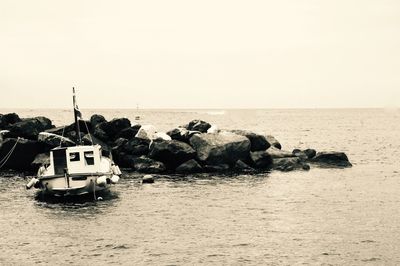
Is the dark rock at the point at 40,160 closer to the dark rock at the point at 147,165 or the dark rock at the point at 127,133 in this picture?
the dark rock at the point at 127,133

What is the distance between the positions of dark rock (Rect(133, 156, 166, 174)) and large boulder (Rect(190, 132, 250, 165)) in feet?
13.3

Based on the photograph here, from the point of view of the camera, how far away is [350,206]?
32.8m

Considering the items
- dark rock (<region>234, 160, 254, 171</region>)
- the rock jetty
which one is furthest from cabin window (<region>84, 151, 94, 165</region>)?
dark rock (<region>234, 160, 254, 171</region>)

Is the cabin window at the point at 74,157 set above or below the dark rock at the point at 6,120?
below

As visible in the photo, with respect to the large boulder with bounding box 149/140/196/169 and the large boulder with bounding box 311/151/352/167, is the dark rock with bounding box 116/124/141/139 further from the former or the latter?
the large boulder with bounding box 311/151/352/167

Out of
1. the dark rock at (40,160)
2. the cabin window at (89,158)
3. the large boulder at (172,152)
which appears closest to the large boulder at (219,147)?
the large boulder at (172,152)

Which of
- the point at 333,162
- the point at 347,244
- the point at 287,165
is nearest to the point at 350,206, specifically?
the point at 347,244

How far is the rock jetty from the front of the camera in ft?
153

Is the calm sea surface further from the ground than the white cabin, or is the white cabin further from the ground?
the white cabin

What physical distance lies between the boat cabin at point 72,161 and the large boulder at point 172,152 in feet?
35.3

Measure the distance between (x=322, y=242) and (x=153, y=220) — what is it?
1027 cm

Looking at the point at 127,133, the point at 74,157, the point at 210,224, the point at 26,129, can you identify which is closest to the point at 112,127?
the point at 127,133

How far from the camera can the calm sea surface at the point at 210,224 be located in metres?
22.0

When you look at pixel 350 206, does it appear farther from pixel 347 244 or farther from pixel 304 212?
pixel 347 244
